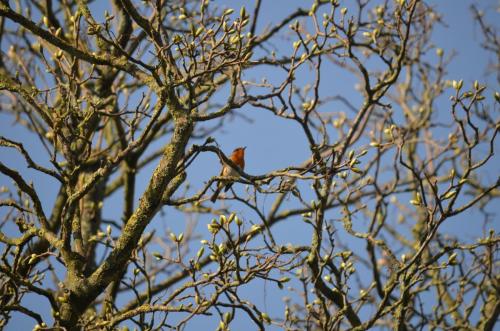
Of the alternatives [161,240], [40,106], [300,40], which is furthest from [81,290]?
[161,240]

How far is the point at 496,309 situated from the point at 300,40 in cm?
364

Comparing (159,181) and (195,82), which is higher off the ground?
(195,82)

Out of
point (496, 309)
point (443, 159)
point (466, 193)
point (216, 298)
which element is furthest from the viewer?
point (466, 193)

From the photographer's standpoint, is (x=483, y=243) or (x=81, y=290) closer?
(x=81, y=290)

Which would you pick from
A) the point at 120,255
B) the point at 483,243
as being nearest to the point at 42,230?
the point at 120,255

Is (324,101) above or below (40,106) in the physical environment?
above

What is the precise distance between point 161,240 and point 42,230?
18.4ft

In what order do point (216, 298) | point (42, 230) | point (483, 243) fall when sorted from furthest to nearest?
point (483, 243) < point (42, 230) < point (216, 298)

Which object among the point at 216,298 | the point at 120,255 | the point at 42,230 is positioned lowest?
the point at 216,298

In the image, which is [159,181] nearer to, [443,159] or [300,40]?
[300,40]

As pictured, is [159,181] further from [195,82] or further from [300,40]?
[300,40]

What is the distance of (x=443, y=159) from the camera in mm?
7926

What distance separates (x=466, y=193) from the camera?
930cm

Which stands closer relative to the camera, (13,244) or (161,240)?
(13,244)
